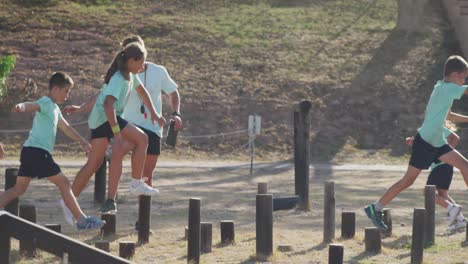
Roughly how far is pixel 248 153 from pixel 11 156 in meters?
4.42

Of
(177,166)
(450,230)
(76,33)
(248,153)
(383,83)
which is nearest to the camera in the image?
(450,230)

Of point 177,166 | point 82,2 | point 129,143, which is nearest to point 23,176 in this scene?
point 129,143

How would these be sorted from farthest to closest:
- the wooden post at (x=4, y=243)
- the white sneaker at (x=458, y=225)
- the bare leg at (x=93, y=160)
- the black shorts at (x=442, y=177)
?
the black shorts at (x=442, y=177), the white sneaker at (x=458, y=225), the bare leg at (x=93, y=160), the wooden post at (x=4, y=243)

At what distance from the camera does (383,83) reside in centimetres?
2481

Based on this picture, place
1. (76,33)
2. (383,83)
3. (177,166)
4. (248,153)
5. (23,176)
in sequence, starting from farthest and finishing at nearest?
(76,33) → (383,83) → (248,153) → (177,166) → (23,176)

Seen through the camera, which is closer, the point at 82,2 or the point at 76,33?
the point at 76,33

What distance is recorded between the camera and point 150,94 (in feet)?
37.3

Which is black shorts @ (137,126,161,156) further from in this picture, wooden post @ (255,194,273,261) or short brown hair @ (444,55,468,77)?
short brown hair @ (444,55,468,77)

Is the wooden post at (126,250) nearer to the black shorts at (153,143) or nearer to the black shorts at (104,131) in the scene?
the black shorts at (104,131)

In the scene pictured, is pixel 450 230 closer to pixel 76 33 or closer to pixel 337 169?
pixel 337 169

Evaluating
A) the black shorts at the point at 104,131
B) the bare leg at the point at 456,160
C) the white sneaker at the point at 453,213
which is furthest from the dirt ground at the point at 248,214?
the black shorts at the point at 104,131

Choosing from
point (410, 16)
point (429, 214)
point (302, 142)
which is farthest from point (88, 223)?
point (410, 16)

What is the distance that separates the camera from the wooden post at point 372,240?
32.8 feet

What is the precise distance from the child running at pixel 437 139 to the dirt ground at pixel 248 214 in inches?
16.4
